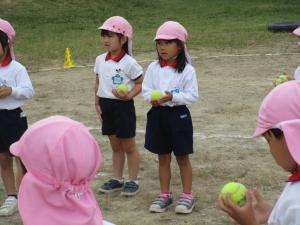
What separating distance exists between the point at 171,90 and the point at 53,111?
3.77 meters

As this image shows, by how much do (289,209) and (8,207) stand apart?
11.2ft

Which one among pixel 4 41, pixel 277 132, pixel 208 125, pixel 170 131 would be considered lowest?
pixel 208 125

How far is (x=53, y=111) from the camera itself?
8609mm

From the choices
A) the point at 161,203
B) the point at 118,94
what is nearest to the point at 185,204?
the point at 161,203

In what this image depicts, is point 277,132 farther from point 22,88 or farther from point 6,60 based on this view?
point 6,60

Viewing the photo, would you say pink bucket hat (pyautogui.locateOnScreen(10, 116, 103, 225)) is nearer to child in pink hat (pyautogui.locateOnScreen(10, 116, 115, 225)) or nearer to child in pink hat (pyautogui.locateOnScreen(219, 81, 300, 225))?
child in pink hat (pyautogui.locateOnScreen(10, 116, 115, 225))

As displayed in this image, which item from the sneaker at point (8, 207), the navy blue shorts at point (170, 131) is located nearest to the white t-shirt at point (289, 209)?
the navy blue shorts at point (170, 131)

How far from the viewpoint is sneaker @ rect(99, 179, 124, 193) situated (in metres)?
5.79

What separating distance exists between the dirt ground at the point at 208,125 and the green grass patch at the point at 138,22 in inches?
63.9

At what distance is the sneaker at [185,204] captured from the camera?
17.2 feet

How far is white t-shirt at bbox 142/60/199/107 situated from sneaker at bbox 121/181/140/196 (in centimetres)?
95

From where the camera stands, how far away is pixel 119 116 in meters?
5.66

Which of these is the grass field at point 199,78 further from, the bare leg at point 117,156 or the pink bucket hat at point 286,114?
the pink bucket hat at point 286,114

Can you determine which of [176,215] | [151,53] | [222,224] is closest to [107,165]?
[176,215]
